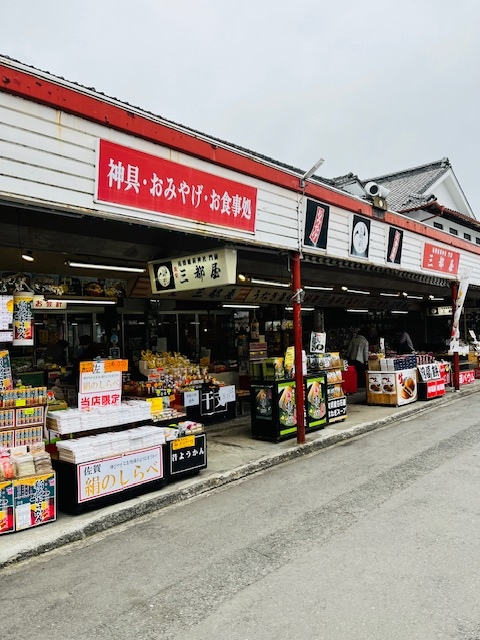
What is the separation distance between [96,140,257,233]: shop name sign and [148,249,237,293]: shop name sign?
0.52 meters

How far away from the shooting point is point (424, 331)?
25.1 meters

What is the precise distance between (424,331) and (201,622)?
78.3 ft

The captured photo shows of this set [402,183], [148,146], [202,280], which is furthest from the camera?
[402,183]

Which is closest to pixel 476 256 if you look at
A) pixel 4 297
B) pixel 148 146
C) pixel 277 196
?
pixel 277 196

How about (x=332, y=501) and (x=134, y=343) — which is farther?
(x=134, y=343)

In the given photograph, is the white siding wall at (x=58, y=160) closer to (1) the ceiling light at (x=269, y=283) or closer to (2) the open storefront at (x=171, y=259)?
(2) the open storefront at (x=171, y=259)

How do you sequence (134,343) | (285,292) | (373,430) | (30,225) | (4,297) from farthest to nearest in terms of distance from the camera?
1. (285,292)
2. (134,343)
3. (373,430)
4. (30,225)
5. (4,297)

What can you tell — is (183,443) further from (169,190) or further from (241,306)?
(241,306)

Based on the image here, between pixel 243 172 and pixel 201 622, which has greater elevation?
pixel 243 172

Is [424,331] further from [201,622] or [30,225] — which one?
[201,622]

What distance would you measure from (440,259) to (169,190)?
33.4ft

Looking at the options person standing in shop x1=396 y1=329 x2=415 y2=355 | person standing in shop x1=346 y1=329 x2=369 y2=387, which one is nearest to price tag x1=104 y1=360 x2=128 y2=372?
person standing in shop x1=396 y1=329 x2=415 y2=355

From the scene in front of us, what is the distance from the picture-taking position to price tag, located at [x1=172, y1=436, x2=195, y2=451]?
21.2 ft

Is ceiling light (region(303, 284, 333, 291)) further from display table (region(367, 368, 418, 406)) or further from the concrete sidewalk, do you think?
the concrete sidewalk
